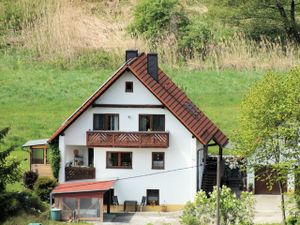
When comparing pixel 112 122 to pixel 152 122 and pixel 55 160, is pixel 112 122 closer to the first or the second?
pixel 152 122

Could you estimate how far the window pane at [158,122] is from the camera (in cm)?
6525

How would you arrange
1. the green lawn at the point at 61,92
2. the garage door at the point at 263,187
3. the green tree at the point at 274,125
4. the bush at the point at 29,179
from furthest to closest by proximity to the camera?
the green lawn at the point at 61,92 < the garage door at the point at 263,187 < the bush at the point at 29,179 < the green tree at the point at 274,125

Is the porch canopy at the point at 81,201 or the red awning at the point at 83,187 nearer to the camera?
the porch canopy at the point at 81,201

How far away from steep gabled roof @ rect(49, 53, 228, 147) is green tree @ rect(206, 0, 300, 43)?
22970 mm

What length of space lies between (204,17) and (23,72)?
15.6m

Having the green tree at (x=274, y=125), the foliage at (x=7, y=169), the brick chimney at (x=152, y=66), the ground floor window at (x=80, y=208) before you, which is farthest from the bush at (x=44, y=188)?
the green tree at (x=274, y=125)

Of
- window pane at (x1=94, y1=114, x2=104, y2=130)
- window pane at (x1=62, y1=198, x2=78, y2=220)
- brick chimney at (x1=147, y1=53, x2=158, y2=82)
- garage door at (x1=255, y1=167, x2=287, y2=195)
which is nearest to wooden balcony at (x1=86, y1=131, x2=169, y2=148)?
window pane at (x1=94, y1=114, x2=104, y2=130)

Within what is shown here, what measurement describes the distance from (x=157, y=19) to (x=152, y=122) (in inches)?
1004

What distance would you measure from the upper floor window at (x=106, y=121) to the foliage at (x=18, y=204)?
225 inches

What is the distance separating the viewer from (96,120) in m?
65.8

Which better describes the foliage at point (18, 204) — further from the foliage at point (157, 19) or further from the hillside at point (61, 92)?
the foliage at point (157, 19)

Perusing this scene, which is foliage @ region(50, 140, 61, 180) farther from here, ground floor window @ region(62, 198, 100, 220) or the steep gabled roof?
ground floor window @ region(62, 198, 100, 220)

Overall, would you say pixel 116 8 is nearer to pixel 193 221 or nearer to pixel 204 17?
pixel 204 17

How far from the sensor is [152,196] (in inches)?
2576
